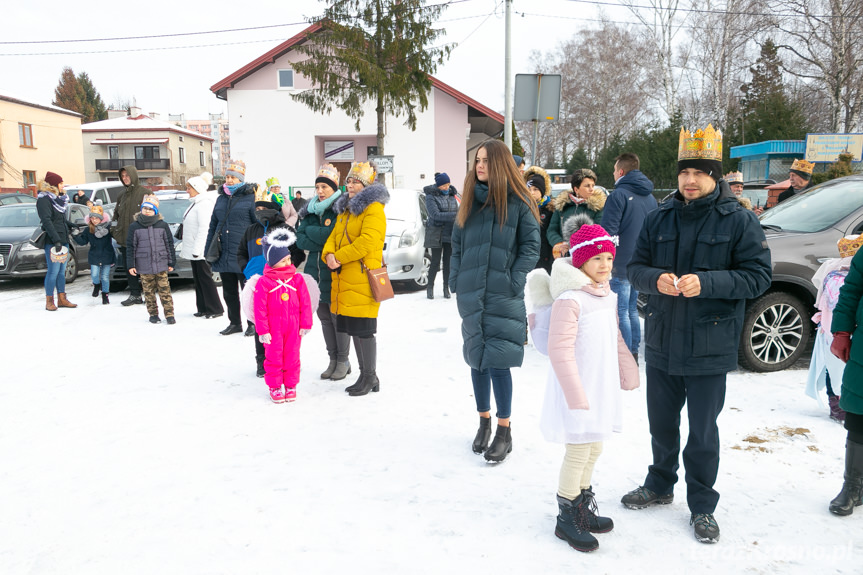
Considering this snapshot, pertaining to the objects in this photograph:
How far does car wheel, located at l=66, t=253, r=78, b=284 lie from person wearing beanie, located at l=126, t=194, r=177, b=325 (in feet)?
14.4

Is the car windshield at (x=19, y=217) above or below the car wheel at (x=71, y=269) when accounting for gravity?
above

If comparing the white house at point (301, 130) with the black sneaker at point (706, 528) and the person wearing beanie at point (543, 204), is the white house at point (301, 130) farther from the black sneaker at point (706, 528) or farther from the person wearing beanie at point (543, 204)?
the black sneaker at point (706, 528)

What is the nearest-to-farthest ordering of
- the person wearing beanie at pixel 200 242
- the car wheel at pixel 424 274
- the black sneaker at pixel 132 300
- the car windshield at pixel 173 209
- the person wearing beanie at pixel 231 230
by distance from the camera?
the person wearing beanie at pixel 231 230
the person wearing beanie at pixel 200 242
the black sneaker at pixel 132 300
the car wheel at pixel 424 274
the car windshield at pixel 173 209

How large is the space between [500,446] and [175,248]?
8.01 m

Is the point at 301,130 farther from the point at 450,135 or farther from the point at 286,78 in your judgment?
the point at 450,135

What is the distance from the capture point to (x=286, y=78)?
27.7 m

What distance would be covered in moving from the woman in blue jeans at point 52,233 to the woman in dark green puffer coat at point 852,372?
9565 millimetres

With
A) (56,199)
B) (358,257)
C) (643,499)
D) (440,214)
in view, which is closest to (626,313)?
(358,257)

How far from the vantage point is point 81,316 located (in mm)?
8656

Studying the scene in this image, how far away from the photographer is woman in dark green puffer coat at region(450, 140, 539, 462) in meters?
3.71

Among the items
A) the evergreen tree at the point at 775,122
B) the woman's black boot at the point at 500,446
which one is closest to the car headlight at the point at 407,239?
the woman's black boot at the point at 500,446

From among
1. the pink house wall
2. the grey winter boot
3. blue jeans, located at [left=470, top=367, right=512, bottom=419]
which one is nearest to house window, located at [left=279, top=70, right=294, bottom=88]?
the pink house wall

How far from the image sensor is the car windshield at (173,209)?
1116 cm

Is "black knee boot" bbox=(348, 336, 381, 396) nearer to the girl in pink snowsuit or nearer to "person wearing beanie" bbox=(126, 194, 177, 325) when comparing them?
the girl in pink snowsuit
